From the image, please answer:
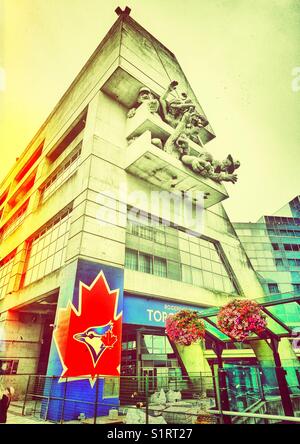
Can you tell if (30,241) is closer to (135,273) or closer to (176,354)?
(135,273)

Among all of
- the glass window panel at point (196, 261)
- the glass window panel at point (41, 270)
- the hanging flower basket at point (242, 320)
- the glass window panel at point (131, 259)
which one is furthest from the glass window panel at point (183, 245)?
the glass window panel at point (41, 270)

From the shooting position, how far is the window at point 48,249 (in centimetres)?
1603

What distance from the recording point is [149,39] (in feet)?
73.2

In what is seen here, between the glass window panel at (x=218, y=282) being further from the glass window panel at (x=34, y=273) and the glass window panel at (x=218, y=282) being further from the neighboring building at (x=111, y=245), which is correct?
the glass window panel at (x=34, y=273)

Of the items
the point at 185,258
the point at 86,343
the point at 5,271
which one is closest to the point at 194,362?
the point at 185,258

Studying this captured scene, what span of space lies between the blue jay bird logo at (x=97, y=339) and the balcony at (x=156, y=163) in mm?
9989

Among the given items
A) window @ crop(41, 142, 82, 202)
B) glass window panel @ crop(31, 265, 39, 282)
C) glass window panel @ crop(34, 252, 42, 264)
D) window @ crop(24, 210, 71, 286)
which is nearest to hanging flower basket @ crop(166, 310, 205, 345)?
window @ crop(24, 210, 71, 286)

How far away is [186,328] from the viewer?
1168 centimetres

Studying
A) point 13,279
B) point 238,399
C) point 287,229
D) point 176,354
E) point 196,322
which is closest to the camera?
point 238,399

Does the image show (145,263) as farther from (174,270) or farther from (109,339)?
(109,339)

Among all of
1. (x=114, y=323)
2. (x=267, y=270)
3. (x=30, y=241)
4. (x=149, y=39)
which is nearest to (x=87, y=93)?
(x=149, y=39)

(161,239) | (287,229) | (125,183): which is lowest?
(161,239)

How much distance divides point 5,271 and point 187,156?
18436 millimetres

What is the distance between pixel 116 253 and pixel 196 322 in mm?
5578
